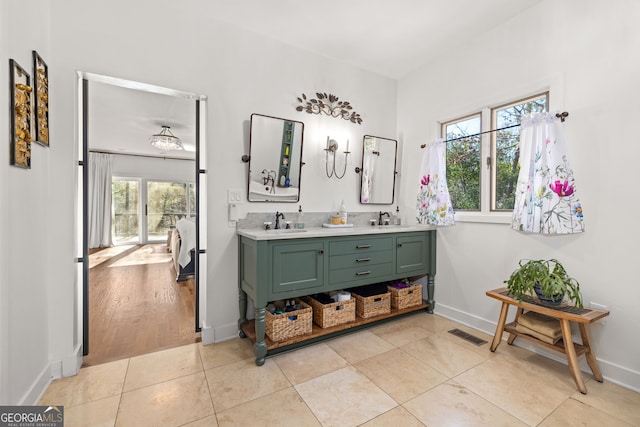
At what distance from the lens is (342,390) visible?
1706 millimetres

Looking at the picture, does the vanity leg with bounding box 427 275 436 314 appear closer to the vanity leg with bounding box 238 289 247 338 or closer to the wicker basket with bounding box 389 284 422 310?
the wicker basket with bounding box 389 284 422 310

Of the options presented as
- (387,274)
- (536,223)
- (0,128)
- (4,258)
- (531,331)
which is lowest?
(531,331)

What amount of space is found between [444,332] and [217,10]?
3.27 metres

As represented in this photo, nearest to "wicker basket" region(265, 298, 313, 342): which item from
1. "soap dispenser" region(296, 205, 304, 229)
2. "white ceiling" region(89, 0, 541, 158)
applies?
"soap dispenser" region(296, 205, 304, 229)

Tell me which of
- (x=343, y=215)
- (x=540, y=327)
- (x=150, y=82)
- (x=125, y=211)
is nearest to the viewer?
(x=540, y=327)

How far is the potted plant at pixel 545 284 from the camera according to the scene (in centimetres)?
177

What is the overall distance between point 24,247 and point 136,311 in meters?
1.64

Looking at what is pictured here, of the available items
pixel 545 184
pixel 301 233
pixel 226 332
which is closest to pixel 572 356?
pixel 545 184

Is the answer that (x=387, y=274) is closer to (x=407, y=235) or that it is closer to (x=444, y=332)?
(x=407, y=235)

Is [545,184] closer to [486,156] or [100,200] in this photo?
[486,156]

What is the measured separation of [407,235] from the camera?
2732mm

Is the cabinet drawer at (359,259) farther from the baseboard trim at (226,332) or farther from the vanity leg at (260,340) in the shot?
the baseboard trim at (226,332)

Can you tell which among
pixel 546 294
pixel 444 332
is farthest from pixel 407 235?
pixel 546 294

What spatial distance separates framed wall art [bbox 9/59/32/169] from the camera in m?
1.36
